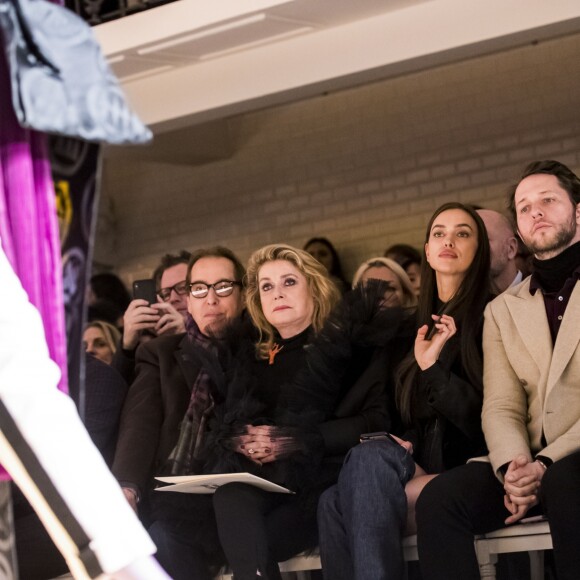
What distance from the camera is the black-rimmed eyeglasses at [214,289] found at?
470 cm

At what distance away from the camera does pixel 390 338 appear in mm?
4070

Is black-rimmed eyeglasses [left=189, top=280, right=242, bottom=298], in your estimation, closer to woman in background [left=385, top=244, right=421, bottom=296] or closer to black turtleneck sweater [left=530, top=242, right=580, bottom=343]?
black turtleneck sweater [left=530, top=242, right=580, bottom=343]

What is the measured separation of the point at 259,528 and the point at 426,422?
0.67 meters

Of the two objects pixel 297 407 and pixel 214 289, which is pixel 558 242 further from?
pixel 214 289

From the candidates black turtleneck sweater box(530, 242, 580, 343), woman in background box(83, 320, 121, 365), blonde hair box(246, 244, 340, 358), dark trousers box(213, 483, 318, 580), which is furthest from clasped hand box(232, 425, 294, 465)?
woman in background box(83, 320, 121, 365)


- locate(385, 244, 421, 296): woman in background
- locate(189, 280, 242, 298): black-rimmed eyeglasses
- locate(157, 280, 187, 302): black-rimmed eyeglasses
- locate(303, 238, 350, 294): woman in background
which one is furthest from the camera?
locate(303, 238, 350, 294): woman in background

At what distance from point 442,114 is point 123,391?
4.36 m

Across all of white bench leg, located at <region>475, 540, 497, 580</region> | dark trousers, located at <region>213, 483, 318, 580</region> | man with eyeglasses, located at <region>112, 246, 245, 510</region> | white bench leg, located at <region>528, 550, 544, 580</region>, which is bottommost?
white bench leg, located at <region>528, 550, 544, 580</region>

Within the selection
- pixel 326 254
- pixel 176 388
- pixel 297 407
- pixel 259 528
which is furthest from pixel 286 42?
pixel 259 528

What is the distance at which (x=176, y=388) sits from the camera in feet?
14.8

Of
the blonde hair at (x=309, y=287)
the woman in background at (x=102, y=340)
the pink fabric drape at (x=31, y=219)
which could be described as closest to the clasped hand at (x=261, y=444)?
the blonde hair at (x=309, y=287)

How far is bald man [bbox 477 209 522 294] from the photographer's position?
431 centimetres

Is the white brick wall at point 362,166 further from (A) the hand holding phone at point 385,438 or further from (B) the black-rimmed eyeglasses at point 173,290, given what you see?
(A) the hand holding phone at point 385,438

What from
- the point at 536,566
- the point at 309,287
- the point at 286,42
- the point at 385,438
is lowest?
the point at 536,566
